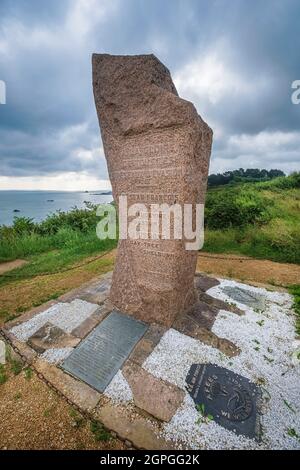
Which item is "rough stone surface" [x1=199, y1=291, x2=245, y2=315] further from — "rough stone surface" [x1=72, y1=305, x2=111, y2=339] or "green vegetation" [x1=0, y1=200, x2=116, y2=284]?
"green vegetation" [x1=0, y1=200, x2=116, y2=284]

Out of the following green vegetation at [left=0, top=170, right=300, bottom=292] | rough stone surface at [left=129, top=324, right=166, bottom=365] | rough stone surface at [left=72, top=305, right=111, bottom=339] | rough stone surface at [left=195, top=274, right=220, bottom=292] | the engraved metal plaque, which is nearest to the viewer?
rough stone surface at [left=129, top=324, right=166, bottom=365]

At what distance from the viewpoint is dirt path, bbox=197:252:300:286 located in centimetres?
567

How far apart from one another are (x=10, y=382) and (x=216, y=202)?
9.97 meters

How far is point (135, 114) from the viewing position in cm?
340

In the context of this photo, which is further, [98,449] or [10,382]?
[10,382]

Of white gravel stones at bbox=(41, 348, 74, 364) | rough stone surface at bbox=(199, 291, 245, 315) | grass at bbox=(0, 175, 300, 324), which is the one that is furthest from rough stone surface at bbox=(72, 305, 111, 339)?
rough stone surface at bbox=(199, 291, 245, 315)

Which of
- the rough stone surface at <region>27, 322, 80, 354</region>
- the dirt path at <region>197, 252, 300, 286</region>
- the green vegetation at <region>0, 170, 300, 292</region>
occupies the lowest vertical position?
the rough stone surface at <region>27, 322, 80, 354</region>

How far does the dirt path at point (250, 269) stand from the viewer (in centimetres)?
567

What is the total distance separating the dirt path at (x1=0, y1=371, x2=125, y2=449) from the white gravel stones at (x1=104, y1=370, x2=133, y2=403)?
0.34m

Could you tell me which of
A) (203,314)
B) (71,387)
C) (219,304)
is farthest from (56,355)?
(219,304)

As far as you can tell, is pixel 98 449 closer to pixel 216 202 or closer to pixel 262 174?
pixel 216 202

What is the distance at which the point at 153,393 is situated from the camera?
2.57 metres

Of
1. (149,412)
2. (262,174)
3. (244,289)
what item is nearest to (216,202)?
(244,289)
